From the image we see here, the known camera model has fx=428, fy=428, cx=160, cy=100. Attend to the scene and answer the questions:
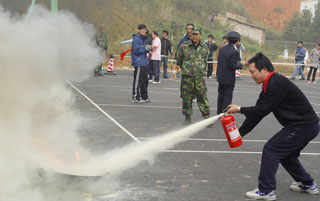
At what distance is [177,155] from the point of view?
7086mm

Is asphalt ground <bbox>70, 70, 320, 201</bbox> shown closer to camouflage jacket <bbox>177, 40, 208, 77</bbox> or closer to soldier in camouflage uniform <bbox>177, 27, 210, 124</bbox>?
Result: soldier in camouflage uniform <bbox>177, 27, 210, 124</bbox>

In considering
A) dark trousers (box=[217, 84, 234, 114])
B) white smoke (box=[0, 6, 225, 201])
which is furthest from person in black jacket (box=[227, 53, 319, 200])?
dark trousers (box=[217, 84, 234, 114])

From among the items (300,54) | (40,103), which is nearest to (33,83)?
(40,103)

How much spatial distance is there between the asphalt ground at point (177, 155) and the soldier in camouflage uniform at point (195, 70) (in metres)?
0.68

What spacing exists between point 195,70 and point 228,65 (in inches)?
30.4

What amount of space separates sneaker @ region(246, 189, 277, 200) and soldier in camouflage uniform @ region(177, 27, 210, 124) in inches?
162

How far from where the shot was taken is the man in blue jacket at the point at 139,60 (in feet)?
39.3

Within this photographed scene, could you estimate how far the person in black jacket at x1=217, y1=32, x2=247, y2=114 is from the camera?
929 centimetres

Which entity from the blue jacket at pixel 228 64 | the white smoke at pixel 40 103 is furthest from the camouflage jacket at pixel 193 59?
the white smoke at pixel 40 103

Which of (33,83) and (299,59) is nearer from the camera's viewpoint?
(33,83)

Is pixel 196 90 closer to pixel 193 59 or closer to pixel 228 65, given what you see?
Answer: pixel 193 59

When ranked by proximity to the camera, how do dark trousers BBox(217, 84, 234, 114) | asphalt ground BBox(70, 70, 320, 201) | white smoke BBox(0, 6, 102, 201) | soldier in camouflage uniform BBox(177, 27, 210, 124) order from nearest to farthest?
1. white smoke BBox(0, 6, 102, 201)
2. asphalt ground BBox(70, 70, 320, 201)
3. soldier in camouflage uniform BBox(177, 27, 210, 124)
4. dark trousers BBox(217, 84, 234, 114)

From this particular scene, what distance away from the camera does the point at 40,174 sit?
5078mm

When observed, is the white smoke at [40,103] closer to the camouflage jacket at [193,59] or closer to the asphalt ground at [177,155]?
the asphalt ground at [177,155]
